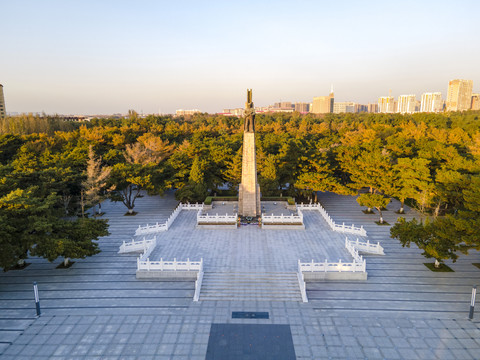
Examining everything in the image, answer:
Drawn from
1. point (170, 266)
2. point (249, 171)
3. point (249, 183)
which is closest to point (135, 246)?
point (170, 266)

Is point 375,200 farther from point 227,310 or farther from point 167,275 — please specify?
point 167,275

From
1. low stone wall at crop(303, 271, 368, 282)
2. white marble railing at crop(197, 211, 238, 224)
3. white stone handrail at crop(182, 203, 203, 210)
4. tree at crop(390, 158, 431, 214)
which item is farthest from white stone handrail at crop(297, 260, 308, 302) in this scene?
white stone handrail at crop(182, 203, 203, 210)

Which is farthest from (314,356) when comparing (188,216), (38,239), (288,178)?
(288,178)

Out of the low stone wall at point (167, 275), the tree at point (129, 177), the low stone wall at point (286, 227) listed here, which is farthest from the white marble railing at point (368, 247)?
the tree at point (129, 177)

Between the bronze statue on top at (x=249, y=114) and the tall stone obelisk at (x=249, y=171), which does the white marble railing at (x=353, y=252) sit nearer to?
the tall stone obelisk at (x=249, y=171)

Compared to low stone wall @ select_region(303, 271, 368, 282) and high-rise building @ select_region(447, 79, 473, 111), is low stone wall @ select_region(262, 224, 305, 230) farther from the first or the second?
high-rise building @ select_region(447, 79, 473, 111)

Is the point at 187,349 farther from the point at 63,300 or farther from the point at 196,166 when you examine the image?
the point at 196,166
